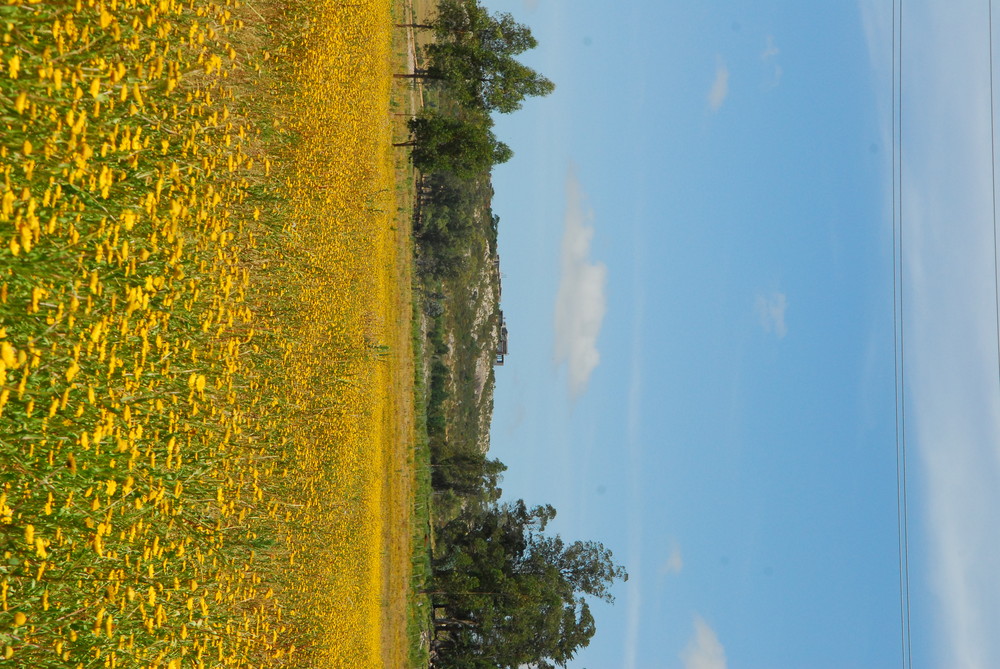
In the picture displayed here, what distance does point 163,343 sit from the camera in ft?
28.1

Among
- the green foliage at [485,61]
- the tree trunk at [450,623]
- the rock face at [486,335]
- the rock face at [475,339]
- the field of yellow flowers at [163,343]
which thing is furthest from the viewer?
the rock face at [486,335]

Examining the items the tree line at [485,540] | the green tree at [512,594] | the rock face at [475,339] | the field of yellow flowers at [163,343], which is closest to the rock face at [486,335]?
the rock face at [475,339]

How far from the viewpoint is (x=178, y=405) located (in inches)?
356

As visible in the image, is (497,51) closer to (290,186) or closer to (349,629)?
(290,186)

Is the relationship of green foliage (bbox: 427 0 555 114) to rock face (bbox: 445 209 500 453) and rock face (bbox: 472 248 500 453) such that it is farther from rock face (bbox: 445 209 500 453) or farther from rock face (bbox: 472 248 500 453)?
rock face (bbox: 472 248 500 453)

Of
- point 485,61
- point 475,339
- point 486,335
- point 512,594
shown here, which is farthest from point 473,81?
point 486,335

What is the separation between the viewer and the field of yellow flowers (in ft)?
20.8

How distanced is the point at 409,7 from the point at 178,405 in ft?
140

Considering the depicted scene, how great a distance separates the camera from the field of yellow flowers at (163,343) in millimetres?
6328

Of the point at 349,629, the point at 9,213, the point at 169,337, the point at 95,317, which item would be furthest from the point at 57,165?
the point at 349,629

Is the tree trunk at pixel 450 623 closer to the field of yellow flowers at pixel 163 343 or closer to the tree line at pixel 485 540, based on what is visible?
the tree line at pixel 485 540

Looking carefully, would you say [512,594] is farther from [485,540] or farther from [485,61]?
[485,61]

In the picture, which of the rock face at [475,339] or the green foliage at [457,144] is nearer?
the green foliage at [457,144]

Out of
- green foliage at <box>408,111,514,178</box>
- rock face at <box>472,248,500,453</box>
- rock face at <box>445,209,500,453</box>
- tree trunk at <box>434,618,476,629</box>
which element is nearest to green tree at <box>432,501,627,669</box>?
tree trunk at <box>434,618,476,629</box>
